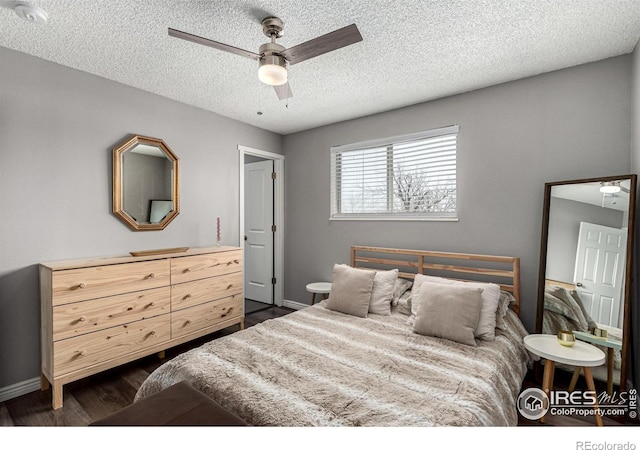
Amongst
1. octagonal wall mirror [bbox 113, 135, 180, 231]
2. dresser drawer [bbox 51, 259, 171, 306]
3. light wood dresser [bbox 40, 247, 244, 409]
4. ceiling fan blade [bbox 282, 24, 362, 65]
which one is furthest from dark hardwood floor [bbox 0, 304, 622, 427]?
ceiling fan blade [bbox 282, 24, 362, 65]

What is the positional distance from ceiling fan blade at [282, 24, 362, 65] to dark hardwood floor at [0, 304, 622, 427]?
2.48 metres

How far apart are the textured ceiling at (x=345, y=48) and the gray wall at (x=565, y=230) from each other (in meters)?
1.13

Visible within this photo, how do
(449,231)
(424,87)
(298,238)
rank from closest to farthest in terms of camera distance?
(424,87), (449,231), (298,238)

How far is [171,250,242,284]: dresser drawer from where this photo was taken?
2758mm

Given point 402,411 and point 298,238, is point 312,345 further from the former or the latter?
point 298,238

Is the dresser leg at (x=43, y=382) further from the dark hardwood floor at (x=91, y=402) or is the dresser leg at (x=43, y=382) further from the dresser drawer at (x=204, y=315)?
the dresser drawer at (x=204, y=315)

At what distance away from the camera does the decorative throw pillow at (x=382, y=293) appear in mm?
2695

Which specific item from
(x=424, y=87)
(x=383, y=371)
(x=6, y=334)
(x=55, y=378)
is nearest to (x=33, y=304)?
(x=6, y=334)

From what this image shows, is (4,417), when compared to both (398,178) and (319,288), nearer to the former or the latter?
(319,288)

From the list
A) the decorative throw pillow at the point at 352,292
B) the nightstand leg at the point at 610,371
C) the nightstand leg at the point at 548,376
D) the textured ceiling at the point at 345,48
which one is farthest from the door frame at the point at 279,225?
the nightstand leg at the point at 610,371

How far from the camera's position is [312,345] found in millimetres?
2006

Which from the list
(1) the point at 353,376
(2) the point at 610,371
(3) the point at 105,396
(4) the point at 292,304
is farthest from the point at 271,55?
(4) the point at 292,304

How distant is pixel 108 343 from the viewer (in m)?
2.31

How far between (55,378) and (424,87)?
3.70 m
